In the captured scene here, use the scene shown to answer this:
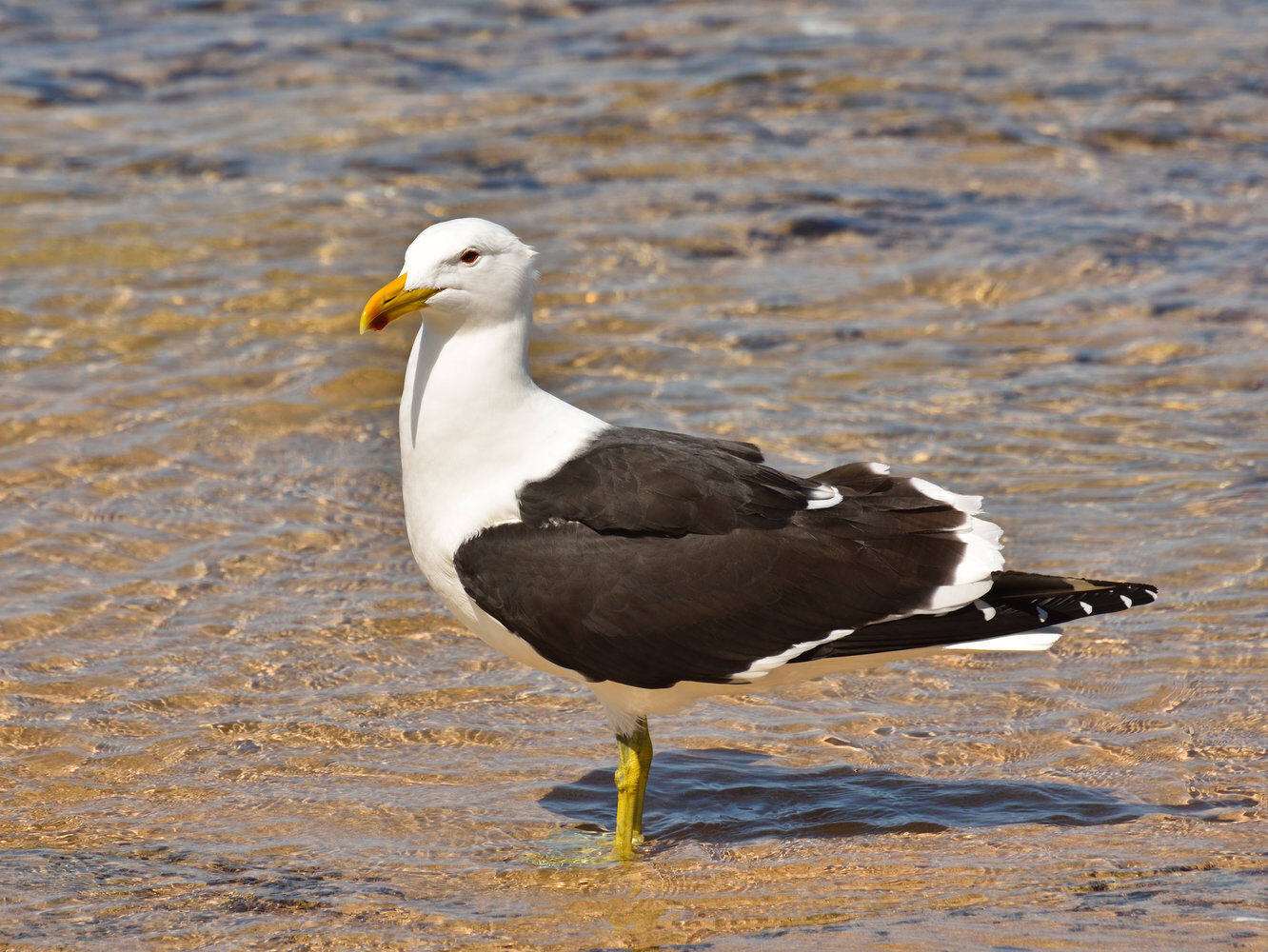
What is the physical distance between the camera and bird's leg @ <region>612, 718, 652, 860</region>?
4852 millimetres

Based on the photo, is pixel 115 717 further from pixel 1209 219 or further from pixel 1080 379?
pixel 1209 219

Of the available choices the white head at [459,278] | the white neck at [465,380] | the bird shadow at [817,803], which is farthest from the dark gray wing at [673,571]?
the bird shadow at [817,803]

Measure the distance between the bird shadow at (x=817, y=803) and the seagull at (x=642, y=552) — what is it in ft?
1.22

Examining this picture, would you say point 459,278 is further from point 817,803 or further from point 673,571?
point 817,803

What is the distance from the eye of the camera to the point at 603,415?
8.09 meters

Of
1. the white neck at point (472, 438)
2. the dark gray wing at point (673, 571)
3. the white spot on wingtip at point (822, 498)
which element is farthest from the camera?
the white spot on wingtip at point (822, 498)

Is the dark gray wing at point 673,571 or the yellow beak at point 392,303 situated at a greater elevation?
the yellow beak at point 392,303

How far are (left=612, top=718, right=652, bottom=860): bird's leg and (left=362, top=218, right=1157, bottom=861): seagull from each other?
0.17 feet

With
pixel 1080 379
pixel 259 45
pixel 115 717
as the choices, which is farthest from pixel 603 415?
pixel 259 45

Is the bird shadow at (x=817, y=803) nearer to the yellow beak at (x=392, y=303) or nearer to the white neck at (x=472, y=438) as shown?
the white neck at (x=472, y=438)

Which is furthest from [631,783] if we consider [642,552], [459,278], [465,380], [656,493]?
[459,278]

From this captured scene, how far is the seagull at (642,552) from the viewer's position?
4.58 metres

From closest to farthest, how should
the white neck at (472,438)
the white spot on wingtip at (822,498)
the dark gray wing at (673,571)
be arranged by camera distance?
the dark gray wing at (673,571) → the white neck at (472,438) → the white spot on wingtip at (822,498)

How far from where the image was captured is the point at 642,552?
15.2ft
